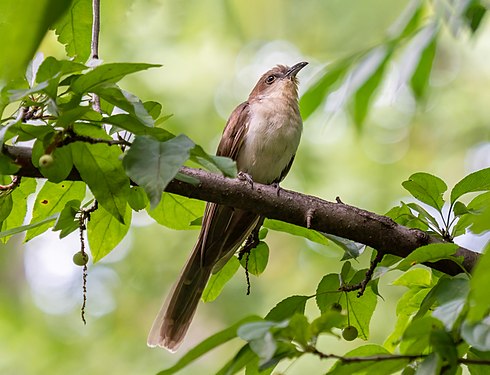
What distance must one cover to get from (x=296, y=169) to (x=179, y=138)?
7.07 metres

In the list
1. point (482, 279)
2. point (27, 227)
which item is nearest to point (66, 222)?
point (27, 227)

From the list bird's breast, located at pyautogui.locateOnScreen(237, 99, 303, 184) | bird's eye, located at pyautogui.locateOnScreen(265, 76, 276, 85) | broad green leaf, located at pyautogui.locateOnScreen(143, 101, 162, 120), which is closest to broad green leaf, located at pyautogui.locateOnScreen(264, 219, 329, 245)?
broad green leaf, located at pyautogui.locateOnScreen(143, 101, 162, 120)

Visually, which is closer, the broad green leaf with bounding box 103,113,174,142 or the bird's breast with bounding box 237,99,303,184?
the broad green leaf with bounding box 103,113,174,142

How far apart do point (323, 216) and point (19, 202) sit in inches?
39.0

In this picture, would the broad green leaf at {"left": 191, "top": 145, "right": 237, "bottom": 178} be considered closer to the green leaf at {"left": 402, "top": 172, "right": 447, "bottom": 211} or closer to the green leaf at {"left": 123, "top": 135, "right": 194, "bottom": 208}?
the green leaf at {"left": 123, "top": 135, "right": 194, "bottom": 208}

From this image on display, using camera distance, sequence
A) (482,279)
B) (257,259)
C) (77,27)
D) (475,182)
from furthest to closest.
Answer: (257,259)
(77,27)
(475,182)
(482,279)

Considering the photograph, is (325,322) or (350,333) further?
(350,333)

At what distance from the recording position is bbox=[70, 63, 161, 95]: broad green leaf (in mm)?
1666

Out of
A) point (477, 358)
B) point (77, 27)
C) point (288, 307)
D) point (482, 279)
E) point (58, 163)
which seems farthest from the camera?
point (77, 27)

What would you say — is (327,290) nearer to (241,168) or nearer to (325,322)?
(325,322)

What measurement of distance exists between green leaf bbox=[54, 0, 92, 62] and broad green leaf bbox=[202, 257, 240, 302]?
90cm

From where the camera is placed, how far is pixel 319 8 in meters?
10.3

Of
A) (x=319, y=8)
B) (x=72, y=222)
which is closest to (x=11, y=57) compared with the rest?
(x=72, y=222)

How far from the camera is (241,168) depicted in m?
4.49
